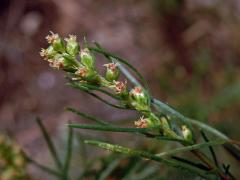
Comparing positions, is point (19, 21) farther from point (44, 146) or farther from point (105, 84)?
point (105, 84)

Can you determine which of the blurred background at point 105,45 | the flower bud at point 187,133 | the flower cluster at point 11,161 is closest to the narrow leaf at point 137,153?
the flower bud at point 187,133

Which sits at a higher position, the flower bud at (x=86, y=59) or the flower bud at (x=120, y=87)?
the flower bud at (x=86, y=59)

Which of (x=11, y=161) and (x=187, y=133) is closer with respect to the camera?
(x=187, y=133)

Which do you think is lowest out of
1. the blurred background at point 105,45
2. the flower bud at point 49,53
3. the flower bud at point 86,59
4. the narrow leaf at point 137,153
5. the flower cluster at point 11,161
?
the narrow leaf at point 137,153

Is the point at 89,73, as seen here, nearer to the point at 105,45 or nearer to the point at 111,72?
the point at 111,72

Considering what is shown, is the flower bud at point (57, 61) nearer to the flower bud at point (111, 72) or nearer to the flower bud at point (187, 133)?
the flower bud at point (111, 72)

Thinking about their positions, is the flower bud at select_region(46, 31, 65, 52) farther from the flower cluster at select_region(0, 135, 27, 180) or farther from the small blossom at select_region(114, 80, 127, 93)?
the flower cluster at select_region(0, 135, 27, 180)

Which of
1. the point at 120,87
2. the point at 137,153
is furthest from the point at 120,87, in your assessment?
the point at 137,153

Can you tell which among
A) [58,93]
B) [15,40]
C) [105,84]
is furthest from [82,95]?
[105,84]
